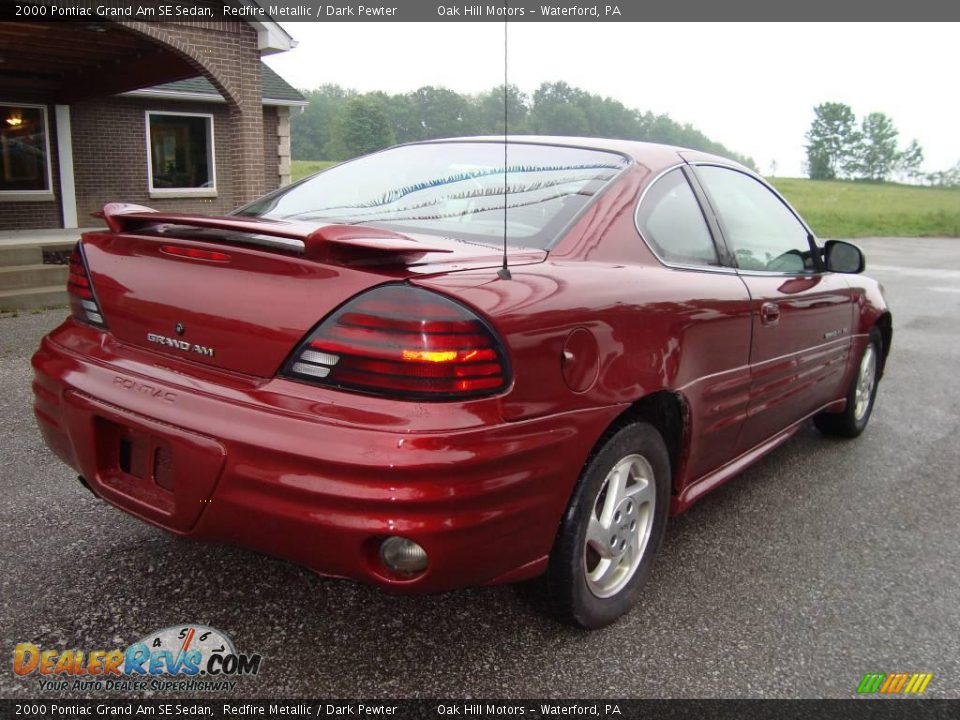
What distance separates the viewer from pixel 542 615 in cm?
247

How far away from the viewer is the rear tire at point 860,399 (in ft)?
14.9

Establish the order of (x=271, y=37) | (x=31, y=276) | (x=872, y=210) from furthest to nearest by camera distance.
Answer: (x=872, y=210), (x=271, y=37), (x=31, y=276)

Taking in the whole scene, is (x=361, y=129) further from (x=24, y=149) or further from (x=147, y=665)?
(x=24, y=149)

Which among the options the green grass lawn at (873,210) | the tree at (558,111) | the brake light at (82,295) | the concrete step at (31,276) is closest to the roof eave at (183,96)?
the concrete step at (31,276)

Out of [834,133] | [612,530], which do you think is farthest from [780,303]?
[834,133]

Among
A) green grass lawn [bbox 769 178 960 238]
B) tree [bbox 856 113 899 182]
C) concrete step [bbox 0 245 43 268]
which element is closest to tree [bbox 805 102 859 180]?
tree [bbox 856 113 899 182]

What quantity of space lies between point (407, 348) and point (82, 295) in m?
1.25

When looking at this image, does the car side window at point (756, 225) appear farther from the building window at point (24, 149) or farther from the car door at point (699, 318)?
the building window at point (24, 149)

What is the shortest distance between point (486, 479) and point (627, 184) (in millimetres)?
Answer: 1301

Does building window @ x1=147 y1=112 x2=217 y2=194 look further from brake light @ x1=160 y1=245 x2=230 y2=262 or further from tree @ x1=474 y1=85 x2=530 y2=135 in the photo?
brake light @ x1=160 y1=245 x2=230 y2=262

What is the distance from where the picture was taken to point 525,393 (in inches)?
79.6

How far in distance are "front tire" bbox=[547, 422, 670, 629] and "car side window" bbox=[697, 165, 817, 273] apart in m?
1.09

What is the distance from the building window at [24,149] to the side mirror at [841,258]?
530 inches

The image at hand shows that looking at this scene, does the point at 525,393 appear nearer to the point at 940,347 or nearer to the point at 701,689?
the point at 701,689
